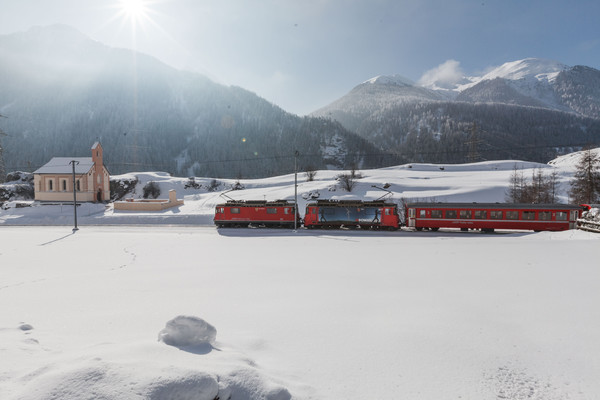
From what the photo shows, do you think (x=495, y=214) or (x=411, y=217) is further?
(x=411, y=217)

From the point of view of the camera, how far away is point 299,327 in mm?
6047

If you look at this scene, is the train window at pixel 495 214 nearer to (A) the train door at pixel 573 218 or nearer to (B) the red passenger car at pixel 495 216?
(B) the red passenger car at pixel 495 216

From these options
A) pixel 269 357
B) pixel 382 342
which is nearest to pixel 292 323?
pixel 269 357

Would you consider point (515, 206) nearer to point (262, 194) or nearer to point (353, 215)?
point (353, 215)

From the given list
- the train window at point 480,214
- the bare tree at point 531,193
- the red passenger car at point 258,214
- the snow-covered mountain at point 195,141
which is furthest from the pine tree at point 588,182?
the snow-covered mountain at point 195,141

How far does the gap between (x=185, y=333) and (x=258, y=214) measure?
24.5 metres

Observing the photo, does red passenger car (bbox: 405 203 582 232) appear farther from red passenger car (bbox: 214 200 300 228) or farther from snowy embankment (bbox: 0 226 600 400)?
snowy embankment (bbox: 0 226 600 400)

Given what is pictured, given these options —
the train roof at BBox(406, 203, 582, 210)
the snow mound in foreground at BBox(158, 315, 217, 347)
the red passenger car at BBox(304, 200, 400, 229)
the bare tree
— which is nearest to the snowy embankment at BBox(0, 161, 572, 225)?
the bare tree

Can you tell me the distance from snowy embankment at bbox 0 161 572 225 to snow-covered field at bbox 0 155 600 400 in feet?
81.2

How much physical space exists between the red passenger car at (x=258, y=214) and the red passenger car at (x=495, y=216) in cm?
1259

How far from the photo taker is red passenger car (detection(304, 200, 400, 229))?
90.5 feet

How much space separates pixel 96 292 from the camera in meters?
8.23

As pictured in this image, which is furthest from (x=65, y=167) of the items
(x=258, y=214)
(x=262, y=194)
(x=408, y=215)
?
(x=408, y=215)

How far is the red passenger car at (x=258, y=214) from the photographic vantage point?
2858 cm
